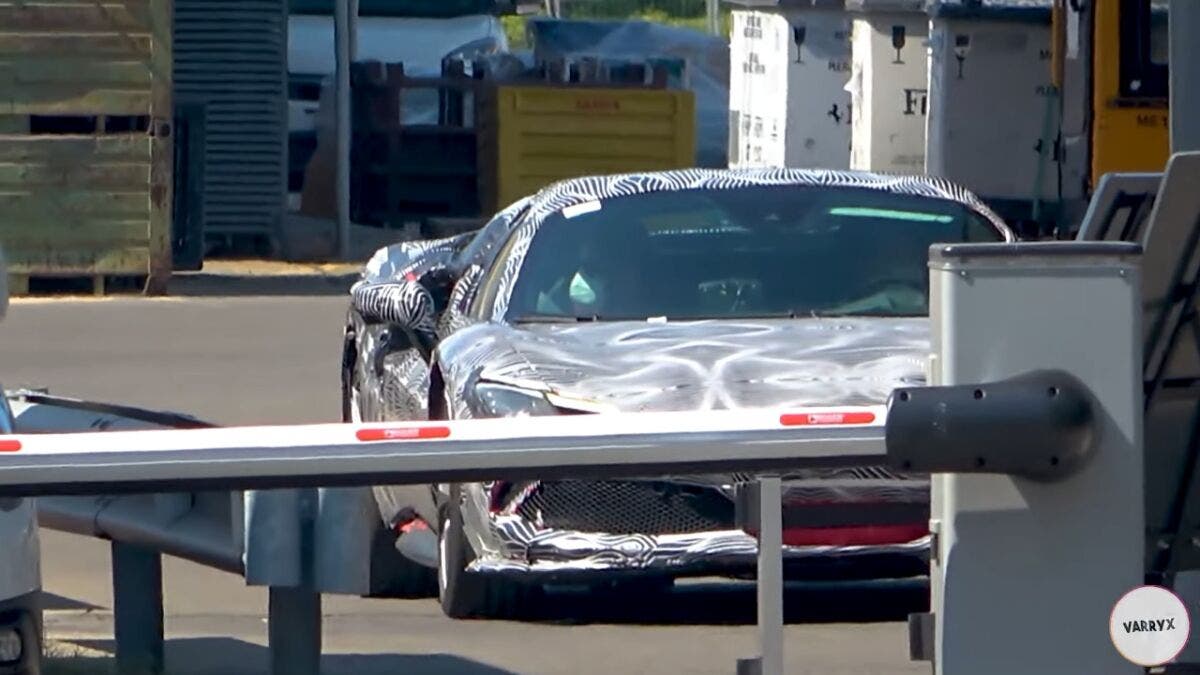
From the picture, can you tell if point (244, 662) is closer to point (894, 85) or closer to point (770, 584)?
point (770, 584)

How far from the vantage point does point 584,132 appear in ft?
66.6

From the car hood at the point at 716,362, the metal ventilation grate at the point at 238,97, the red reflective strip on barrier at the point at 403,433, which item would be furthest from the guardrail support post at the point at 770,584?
the metal ventilation grate at the point at 238,97

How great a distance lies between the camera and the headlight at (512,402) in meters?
6.27

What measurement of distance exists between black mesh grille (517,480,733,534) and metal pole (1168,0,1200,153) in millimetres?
1494

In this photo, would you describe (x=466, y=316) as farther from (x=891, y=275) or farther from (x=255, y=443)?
(x=255, y=443)

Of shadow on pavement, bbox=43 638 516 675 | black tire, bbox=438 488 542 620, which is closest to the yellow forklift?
black tire, bbox=438 488 542 620

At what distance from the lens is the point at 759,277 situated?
732 cm

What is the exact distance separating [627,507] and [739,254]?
53.4 inches

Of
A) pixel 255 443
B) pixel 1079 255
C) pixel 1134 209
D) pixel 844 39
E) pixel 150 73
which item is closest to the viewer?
pixel 1079 255

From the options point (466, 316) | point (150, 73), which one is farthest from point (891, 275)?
point (150, 73)

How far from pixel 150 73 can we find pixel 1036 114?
23.0ft

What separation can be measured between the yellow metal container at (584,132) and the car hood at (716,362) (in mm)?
13205

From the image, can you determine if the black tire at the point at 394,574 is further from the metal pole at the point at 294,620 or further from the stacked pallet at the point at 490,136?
the stacked pallet at the point at 490,136

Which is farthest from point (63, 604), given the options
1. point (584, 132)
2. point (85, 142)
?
point (584, 132)
